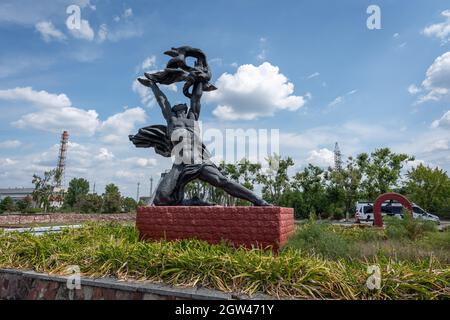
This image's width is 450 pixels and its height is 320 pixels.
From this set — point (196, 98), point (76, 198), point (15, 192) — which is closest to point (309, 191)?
point (196, 98)

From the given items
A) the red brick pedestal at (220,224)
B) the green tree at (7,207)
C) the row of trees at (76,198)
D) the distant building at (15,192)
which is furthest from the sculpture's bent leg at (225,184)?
the distant building at (15,192)

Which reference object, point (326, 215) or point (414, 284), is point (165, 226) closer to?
point (414, 284)

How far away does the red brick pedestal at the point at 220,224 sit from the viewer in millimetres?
5648

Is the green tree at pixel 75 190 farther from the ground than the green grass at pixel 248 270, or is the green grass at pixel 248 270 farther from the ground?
the green tree at pixel 75 190

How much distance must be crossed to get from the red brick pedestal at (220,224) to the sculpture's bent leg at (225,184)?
0.72 m

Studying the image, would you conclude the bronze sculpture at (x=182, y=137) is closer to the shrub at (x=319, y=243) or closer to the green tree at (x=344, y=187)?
the shrub at (x=319, y=243)

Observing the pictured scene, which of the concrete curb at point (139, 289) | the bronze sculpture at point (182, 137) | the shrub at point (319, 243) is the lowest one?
the concrete curb at point (139, 289)

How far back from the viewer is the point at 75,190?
47.3 metres

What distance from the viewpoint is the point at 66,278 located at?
3893mm

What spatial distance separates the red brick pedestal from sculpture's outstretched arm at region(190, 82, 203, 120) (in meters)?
2.70

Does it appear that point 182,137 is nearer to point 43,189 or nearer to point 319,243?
point 319,243

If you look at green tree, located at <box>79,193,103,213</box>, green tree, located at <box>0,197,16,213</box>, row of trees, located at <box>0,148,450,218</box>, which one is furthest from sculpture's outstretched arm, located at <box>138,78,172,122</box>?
green tree, located at <box>0,197,16,213</box>

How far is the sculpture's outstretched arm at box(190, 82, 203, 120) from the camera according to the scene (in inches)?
315

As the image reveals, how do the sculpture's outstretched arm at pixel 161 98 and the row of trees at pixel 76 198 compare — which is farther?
the row of trees at pixel 76 198
